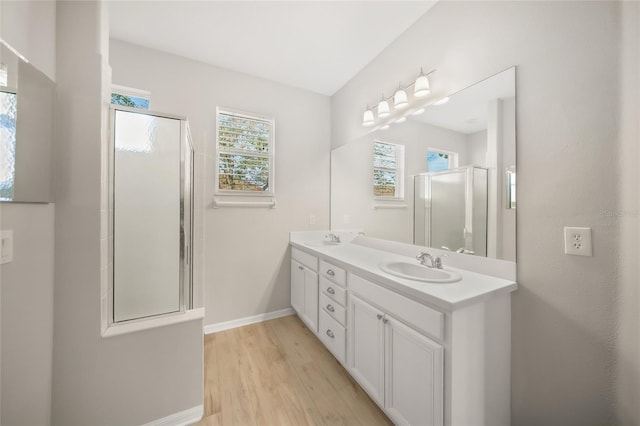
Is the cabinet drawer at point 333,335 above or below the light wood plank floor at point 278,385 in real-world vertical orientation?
above

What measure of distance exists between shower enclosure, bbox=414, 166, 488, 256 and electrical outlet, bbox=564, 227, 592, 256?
348 mm

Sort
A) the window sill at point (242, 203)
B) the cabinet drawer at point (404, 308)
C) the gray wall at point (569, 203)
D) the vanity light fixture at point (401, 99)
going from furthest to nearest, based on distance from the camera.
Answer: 1. the window sill at point (242, 203)
2. the vanity light fixture at point (401, 99)
3. the cabinet drawer at point (404, 308)
4. the gray wall at point (569, 203)

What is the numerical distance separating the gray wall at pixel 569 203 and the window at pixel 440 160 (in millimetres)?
375

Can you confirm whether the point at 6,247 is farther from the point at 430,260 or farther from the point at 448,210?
the point at 448,210

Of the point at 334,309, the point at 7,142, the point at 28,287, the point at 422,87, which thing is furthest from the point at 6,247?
the point at 422,87

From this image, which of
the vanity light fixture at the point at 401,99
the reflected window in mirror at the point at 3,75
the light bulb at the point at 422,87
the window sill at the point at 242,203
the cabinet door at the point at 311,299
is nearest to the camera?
the reflected window in mirror at the point at 3,75

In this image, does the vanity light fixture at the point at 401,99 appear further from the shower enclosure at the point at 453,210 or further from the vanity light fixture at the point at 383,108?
the shower enclosure at the point at 453,210

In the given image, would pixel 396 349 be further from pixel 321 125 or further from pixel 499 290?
pixel 321 125

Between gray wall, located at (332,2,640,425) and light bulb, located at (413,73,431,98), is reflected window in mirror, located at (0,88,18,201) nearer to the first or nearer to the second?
light bulb, located at (413,73,431,98)

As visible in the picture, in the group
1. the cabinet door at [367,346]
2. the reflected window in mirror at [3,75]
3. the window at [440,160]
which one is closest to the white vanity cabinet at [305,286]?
the cabinet door at [367,346]

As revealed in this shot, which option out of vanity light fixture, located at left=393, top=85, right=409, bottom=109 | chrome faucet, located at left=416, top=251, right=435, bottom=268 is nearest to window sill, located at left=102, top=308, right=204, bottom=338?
chrome faucet, located at left=416, top=251, right=435, bottom=268

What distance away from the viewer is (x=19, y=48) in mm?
926

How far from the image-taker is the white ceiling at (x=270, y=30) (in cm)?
169

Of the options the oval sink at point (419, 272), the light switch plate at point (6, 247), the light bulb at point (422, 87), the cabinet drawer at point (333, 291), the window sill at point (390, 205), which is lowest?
the cabinet drawer at point (333, 291)
